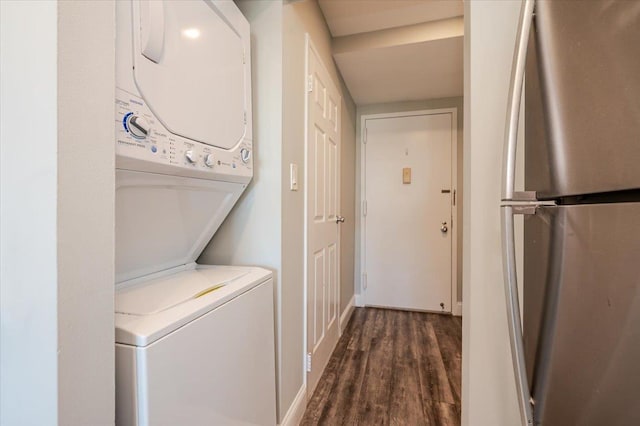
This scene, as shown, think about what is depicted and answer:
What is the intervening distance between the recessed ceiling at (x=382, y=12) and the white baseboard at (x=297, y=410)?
94.2 inches

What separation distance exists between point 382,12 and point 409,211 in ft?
6.12

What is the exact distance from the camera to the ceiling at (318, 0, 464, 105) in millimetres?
1860

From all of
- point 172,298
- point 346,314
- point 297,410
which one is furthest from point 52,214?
point 346,314

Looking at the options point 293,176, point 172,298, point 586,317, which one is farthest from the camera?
point 293,176

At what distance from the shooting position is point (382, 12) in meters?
1.90

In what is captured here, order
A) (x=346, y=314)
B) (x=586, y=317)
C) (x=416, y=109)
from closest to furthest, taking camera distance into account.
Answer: (x=586, y=317), (x=346, y=314), (x=416, y=109)

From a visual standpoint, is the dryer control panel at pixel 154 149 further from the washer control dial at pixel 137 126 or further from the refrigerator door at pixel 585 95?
the refrigerator door at pixel 585 95

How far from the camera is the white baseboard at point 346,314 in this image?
2596 mm

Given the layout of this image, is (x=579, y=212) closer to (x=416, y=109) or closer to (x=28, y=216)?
(x=28, y=216)

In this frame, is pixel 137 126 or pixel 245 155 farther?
pixel 245 155

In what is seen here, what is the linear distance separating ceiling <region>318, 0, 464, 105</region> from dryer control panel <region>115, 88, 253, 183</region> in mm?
1562

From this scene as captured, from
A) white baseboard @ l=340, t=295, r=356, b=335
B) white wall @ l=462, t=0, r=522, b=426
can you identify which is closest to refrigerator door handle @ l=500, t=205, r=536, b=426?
white wall @ l=462, t=0, r=522, b=426

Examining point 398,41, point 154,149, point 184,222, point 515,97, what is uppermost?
point 398,41

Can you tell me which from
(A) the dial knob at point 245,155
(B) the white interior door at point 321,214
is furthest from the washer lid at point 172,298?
(B) the white interior door at point 321,214
